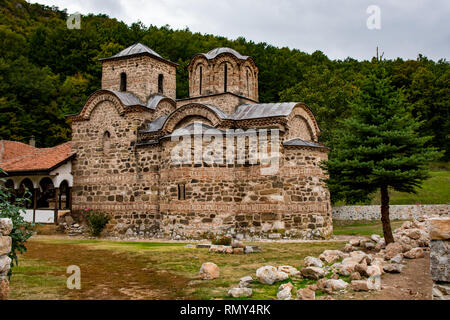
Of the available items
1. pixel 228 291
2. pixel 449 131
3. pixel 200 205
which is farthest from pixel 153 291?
pixel 449 131

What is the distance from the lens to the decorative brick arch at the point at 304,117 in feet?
47.1

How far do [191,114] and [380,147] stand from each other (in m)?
7.67

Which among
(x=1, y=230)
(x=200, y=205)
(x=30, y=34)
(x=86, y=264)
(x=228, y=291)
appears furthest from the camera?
(x=30, y=34)

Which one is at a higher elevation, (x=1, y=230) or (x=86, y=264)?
(x=1, y=230)

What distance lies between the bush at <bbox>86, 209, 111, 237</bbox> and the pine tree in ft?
32.4

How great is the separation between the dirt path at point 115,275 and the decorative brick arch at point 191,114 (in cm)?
606

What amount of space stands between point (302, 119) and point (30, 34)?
104 ft

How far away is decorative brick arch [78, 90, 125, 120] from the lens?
15.9m

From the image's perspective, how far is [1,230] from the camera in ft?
13.6

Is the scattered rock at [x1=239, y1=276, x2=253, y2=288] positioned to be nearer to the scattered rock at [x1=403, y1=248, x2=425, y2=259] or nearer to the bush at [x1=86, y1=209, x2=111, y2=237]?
the scattered rock at [x1=403, y1=248, x2=425, y2=259]

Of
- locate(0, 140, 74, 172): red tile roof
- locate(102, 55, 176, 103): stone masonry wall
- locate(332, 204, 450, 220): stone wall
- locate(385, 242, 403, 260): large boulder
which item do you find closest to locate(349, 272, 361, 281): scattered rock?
locate(385, 242, 403, 260): large boulder

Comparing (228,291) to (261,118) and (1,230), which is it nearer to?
(1,230)

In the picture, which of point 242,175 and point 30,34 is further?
point 30,34
